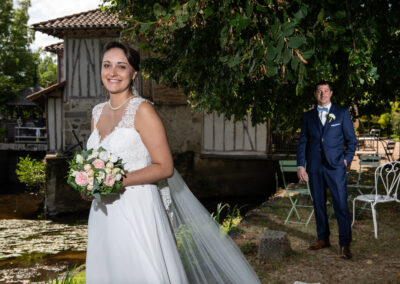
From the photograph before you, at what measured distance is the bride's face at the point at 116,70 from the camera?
2.21 metres

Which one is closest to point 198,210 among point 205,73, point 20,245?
point 205,73

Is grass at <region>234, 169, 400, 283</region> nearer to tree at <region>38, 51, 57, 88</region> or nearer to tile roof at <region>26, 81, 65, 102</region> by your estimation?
tile roof at <region>26, 81, 65, 102</region>

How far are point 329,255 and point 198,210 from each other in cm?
255

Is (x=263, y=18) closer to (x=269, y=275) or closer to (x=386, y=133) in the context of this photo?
(x=269, y=275)

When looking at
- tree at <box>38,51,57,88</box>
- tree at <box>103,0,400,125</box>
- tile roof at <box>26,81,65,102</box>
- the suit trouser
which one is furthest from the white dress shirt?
tree at <box>38,51,57,88</box>

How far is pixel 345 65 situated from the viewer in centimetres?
428

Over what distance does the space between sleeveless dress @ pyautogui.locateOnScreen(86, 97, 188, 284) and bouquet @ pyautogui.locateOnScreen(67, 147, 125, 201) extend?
0.11 metres

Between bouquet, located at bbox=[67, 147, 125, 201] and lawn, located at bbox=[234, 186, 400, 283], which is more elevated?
bouquet, located at bbox=[67, 147, 125, 201]

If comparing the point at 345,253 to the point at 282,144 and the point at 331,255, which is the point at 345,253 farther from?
the point at 282,144

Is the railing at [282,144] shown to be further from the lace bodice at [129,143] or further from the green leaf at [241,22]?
the lace bodice at [129,143]

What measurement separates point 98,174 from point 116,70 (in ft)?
1.99

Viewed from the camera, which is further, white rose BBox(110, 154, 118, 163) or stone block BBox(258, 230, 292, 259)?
stone block BBox(258, 230, 292, 259)

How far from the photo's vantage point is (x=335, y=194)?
4.30 m

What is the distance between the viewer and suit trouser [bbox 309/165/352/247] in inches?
168
